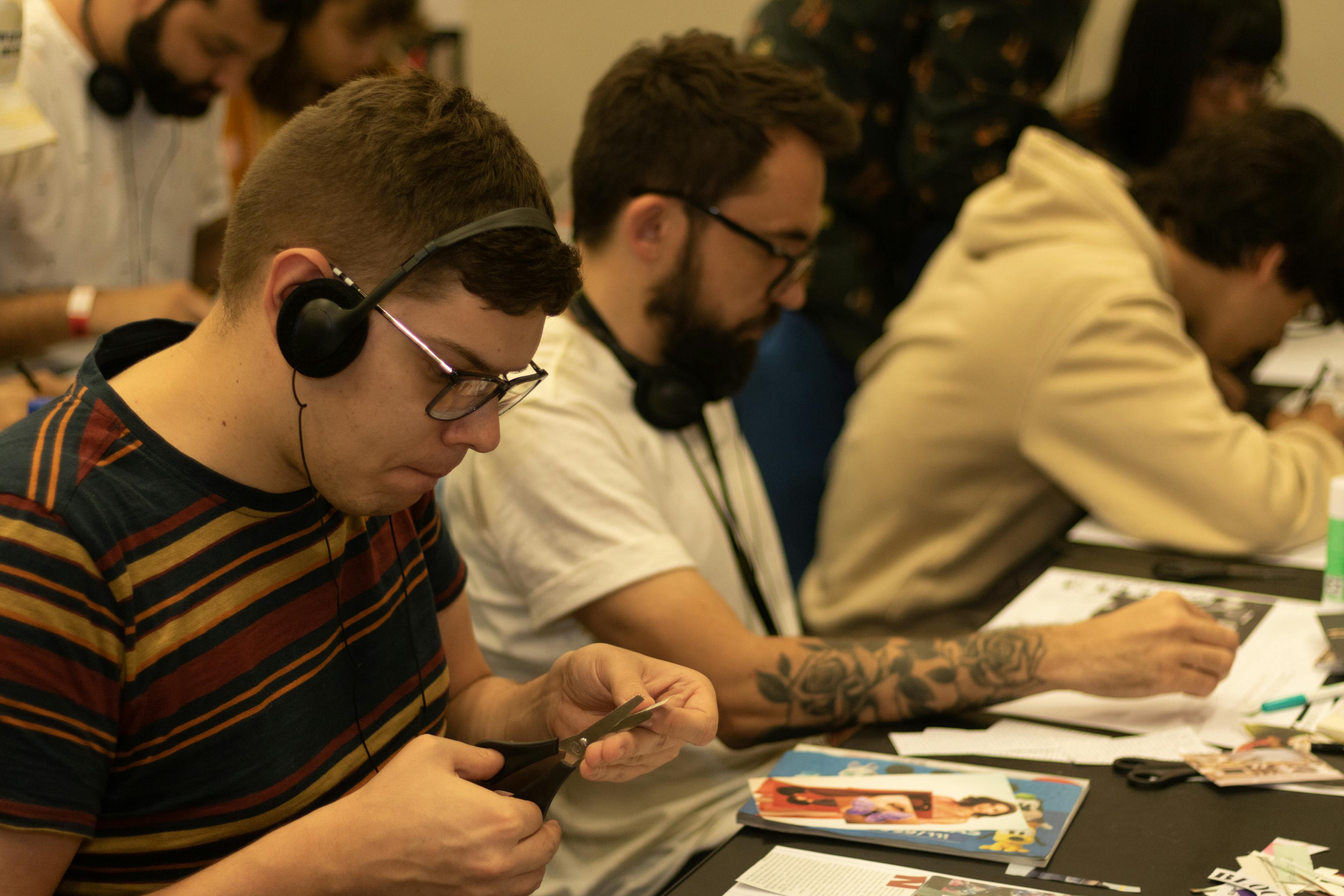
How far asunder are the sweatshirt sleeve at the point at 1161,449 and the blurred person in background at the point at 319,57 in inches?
58.2

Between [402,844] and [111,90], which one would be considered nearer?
[402,844]

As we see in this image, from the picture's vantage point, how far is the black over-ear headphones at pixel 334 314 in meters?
0.80

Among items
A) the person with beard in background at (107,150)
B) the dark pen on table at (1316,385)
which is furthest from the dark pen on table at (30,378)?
the dark pen on table at (1316,385)

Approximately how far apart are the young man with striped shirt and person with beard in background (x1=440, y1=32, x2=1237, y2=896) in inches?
13.2

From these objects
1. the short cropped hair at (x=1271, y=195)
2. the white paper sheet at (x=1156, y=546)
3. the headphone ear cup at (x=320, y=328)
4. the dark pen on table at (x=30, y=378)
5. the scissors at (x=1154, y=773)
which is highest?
the headphone ear cup at (x=320, y=328)

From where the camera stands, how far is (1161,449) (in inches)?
66.6

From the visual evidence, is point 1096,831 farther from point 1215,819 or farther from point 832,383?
point 832,383

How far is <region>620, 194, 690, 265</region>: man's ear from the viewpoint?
1.39 metres

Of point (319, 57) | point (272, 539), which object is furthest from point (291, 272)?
point (319, 57)

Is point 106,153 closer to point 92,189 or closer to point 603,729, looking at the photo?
point 92,189

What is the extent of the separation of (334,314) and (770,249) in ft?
2.50

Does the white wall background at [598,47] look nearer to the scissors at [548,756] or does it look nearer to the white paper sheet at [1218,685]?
the white paper sheet at [1218,685]

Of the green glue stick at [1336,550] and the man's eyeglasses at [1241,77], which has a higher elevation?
the man's eyeglasses at [1241,77]

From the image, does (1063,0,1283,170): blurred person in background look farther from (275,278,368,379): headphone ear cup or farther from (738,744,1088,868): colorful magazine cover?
(275,278,368,379): headphone ear cup
